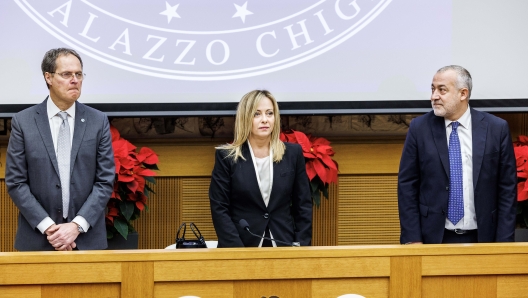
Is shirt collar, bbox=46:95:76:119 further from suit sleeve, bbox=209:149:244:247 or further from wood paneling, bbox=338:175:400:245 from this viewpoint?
wood paneling, bbox=338:175:400:245

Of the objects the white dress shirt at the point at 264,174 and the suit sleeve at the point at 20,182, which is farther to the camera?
the white dress shirt at the point at 264,174

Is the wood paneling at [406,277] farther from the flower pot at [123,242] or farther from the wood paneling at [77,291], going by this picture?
the flower pot at [123,242]

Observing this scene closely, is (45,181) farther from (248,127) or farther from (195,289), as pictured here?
(195,289)

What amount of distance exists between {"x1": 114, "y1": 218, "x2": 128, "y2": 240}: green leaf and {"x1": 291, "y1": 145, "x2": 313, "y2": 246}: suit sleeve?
99 centimetres

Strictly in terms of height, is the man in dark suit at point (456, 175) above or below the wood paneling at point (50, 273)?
above

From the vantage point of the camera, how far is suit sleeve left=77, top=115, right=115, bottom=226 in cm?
308

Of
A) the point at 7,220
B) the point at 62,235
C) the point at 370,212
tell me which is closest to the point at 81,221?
the point at 62,235

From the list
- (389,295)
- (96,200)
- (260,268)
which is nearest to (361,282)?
(389,295)

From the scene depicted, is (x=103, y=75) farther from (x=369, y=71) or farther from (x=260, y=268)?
(x=260, y=268)

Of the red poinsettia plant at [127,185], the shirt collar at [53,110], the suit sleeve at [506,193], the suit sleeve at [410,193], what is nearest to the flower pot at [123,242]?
the red poinsettia plant at [127,185]

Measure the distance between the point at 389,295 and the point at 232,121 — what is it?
2.08 m

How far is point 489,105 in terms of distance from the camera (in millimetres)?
4191

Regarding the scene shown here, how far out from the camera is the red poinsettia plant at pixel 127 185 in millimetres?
3766

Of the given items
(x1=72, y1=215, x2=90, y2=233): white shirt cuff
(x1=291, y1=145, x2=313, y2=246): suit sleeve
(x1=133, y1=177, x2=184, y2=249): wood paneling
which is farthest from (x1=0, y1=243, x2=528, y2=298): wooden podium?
(x1=133, y1=177, x2=184, y2=249): wood paneling
